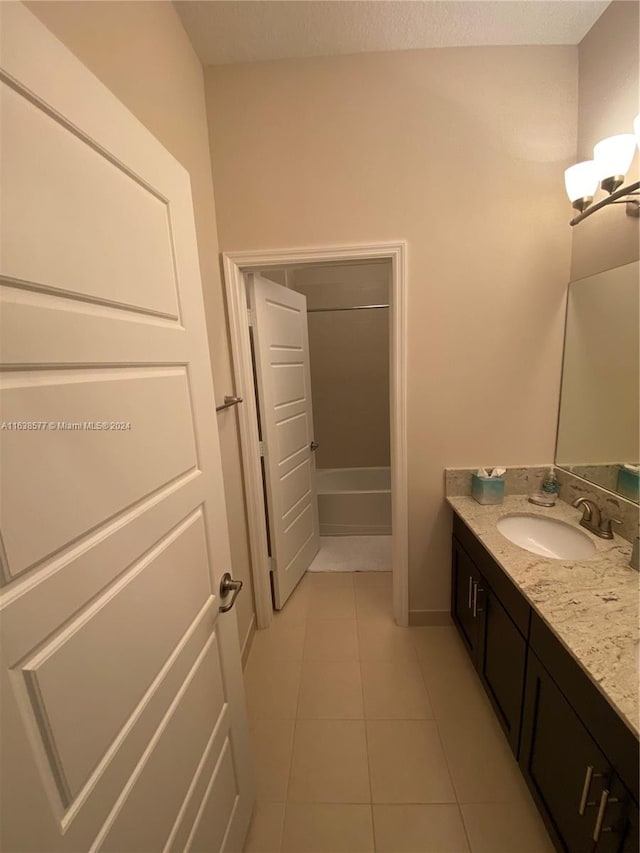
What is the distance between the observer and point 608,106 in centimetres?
130

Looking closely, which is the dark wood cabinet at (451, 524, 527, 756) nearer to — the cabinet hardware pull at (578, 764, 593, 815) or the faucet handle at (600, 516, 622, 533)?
the cabinet hardware pull at (578, 764, 593, 815)

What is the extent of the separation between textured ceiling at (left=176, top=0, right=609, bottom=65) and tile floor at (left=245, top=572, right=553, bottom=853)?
2.92 metres

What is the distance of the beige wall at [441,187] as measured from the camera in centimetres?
145

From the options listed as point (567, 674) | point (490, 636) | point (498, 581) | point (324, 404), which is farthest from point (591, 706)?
point (324, 404)

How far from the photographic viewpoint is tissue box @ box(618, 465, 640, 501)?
129 cm

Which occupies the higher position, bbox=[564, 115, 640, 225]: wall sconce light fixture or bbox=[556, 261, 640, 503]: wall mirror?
bbox=[564, 115, 640, 225]: wall sconce light fixture

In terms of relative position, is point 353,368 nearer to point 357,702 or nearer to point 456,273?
point 456,273

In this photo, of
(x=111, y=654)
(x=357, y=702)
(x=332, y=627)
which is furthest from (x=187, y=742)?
(x=332, y=627)

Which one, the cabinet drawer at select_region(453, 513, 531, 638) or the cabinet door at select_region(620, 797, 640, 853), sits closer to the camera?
the cabinet door at select_region(620, 797, 640, 853)

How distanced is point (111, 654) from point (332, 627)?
1.66 m

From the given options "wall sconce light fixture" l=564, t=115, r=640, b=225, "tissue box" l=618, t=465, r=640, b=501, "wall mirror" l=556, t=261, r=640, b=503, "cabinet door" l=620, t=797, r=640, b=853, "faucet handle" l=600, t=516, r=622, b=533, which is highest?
"wall sconce light fixture" l=564, t=115, r=640, b=225

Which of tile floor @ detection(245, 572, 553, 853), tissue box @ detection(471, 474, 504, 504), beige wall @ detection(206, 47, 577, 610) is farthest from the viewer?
tissue box @ detection(471, 474, 504, 504)

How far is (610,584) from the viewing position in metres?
1.09

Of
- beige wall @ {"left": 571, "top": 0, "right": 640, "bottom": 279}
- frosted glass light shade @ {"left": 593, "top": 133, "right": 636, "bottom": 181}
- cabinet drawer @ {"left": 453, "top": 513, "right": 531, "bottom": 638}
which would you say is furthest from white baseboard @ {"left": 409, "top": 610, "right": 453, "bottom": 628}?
frosted glass light shade @ {"left": 593, "top": 133, "right": 636, "bottom": 181}
